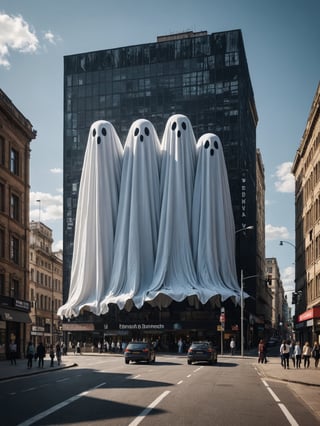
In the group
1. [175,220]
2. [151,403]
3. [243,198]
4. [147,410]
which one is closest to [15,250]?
[151,403]

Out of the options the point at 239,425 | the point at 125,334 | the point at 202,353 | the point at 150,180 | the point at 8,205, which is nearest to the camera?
the point at 239,425

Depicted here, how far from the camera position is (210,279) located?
93562mm

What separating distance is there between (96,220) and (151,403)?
80.1 m

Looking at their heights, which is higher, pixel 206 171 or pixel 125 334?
pixel 206 171

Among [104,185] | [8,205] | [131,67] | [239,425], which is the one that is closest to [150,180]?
[104,185]

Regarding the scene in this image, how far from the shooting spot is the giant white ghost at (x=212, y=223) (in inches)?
3735

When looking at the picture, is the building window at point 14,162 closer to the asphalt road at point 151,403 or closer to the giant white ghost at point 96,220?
the asphalt road at point 151,403

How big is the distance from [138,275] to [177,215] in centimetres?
1160

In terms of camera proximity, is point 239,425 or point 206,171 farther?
point 206,171

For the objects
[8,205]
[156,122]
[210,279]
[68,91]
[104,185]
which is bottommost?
[210,279]

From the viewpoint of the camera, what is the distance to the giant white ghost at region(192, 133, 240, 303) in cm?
9488

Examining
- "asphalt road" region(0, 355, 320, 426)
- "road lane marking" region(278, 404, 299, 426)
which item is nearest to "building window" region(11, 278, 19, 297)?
"asphalt road" region(0, 355, 320, 426)

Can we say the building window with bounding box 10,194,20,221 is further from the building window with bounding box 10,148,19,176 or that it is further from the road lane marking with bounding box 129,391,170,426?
the road lane marking with bounding box 129,391,170,426

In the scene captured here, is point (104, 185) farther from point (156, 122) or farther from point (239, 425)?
point (239, 425)
